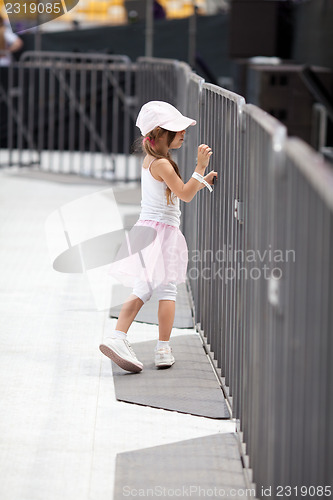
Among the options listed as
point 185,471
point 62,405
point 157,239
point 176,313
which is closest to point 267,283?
point 185,471

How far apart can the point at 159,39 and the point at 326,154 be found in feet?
21.7

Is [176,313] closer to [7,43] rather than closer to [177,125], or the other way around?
[177,125]

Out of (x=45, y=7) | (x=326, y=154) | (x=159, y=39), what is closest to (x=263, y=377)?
(x=326, y=154)

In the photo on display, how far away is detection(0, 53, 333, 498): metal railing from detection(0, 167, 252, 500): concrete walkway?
47 centimetres

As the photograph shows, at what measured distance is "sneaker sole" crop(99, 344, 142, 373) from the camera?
5.03 meters

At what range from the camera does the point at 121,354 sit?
5.06 metres

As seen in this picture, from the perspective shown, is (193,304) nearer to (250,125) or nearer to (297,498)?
(250,125)

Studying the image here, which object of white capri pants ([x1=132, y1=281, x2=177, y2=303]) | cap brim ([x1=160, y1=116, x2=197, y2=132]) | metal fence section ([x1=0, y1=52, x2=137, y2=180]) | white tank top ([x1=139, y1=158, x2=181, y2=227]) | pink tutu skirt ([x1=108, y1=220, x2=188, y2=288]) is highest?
cap brim ([x1=160, y1=116, x2=197, y2=132])

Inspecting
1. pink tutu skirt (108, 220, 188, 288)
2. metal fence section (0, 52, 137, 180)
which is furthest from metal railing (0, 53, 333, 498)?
metal fence section (0, 52, 137, 180)

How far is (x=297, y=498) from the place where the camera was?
2.91 meters

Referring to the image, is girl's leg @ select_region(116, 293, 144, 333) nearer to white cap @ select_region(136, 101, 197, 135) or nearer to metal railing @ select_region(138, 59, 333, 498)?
metal railing @ select_region(138, 59, 333, 498)

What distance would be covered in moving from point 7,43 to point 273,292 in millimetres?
14016

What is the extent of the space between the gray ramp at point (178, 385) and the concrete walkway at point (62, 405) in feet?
0.22

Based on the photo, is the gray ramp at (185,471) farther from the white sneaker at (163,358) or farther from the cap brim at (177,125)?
the cap brim at (177,125)
